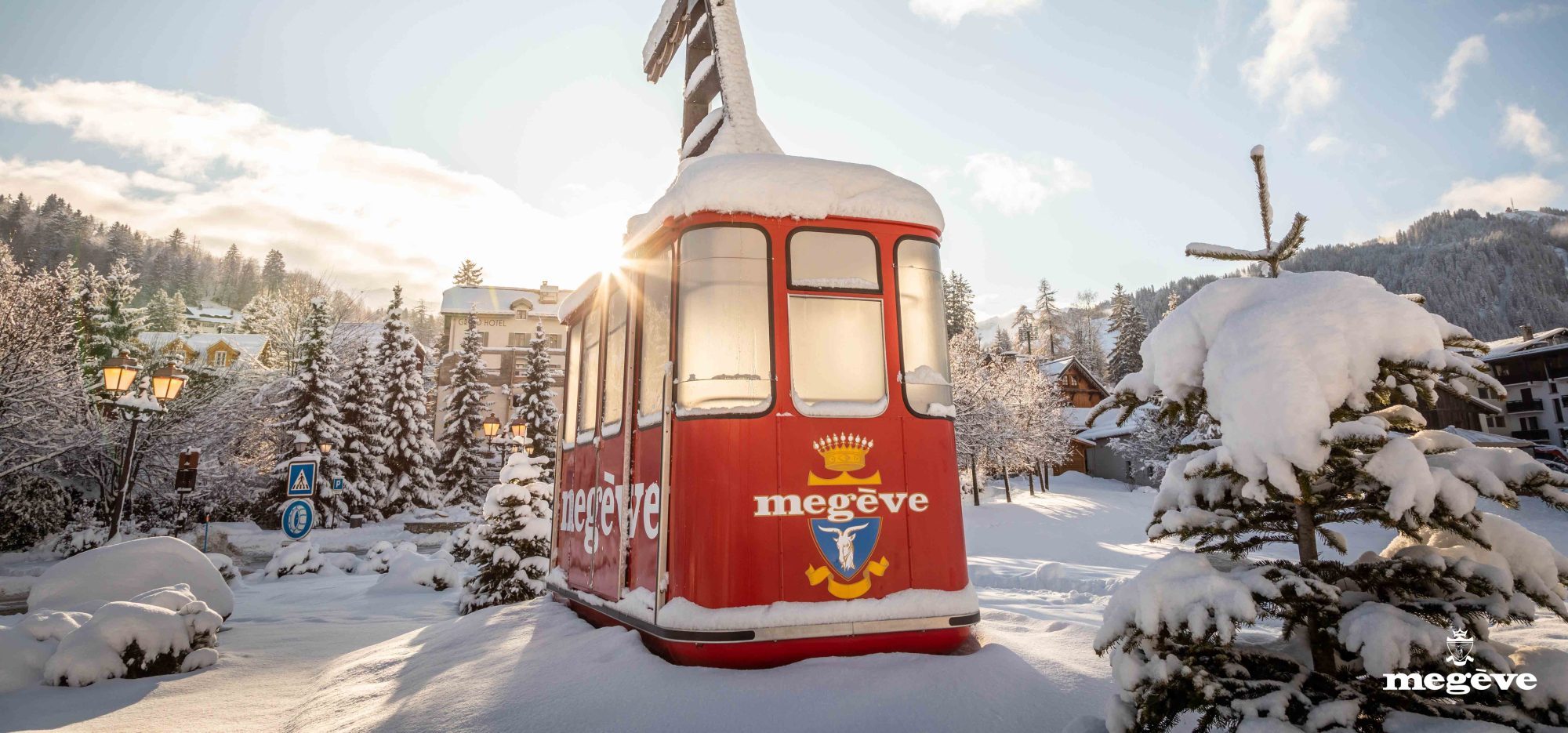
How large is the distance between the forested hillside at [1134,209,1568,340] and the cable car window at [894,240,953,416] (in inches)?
4202

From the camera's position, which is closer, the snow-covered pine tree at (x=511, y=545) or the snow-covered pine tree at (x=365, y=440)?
the snow-covered pine tree at (x=511, y=545)

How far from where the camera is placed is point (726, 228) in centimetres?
489

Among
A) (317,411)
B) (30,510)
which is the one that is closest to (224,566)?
(30,510)

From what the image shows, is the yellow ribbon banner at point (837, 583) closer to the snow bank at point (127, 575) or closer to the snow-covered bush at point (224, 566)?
the snow bank at point (127, 575)

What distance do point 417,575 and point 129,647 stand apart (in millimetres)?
9131

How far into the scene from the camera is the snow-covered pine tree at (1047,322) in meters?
87.7

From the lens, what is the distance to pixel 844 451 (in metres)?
4.76

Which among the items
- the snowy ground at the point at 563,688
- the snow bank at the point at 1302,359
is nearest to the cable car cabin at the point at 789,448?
the snowy ground at the point at 563,688

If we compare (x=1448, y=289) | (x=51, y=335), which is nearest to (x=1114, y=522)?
(x=51, y=335)

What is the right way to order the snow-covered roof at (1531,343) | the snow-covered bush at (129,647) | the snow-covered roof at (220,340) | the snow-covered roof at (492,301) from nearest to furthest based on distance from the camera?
1. the snow-covered bush at (129,647)
2. the snow-covered roof at (1531,343)
3. the snow-covered roof at (492,301)
4. the snow-covered roof at (220,340)

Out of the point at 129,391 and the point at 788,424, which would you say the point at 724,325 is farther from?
the point at 129,391

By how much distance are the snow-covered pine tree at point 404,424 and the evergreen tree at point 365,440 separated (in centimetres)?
60

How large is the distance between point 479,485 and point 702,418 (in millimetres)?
38128

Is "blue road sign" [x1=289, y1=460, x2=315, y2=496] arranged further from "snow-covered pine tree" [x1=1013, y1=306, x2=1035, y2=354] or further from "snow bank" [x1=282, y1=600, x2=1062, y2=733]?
"snow-covered pine tree" [x1=1013, y1=306, x2=1035, y2=354]
